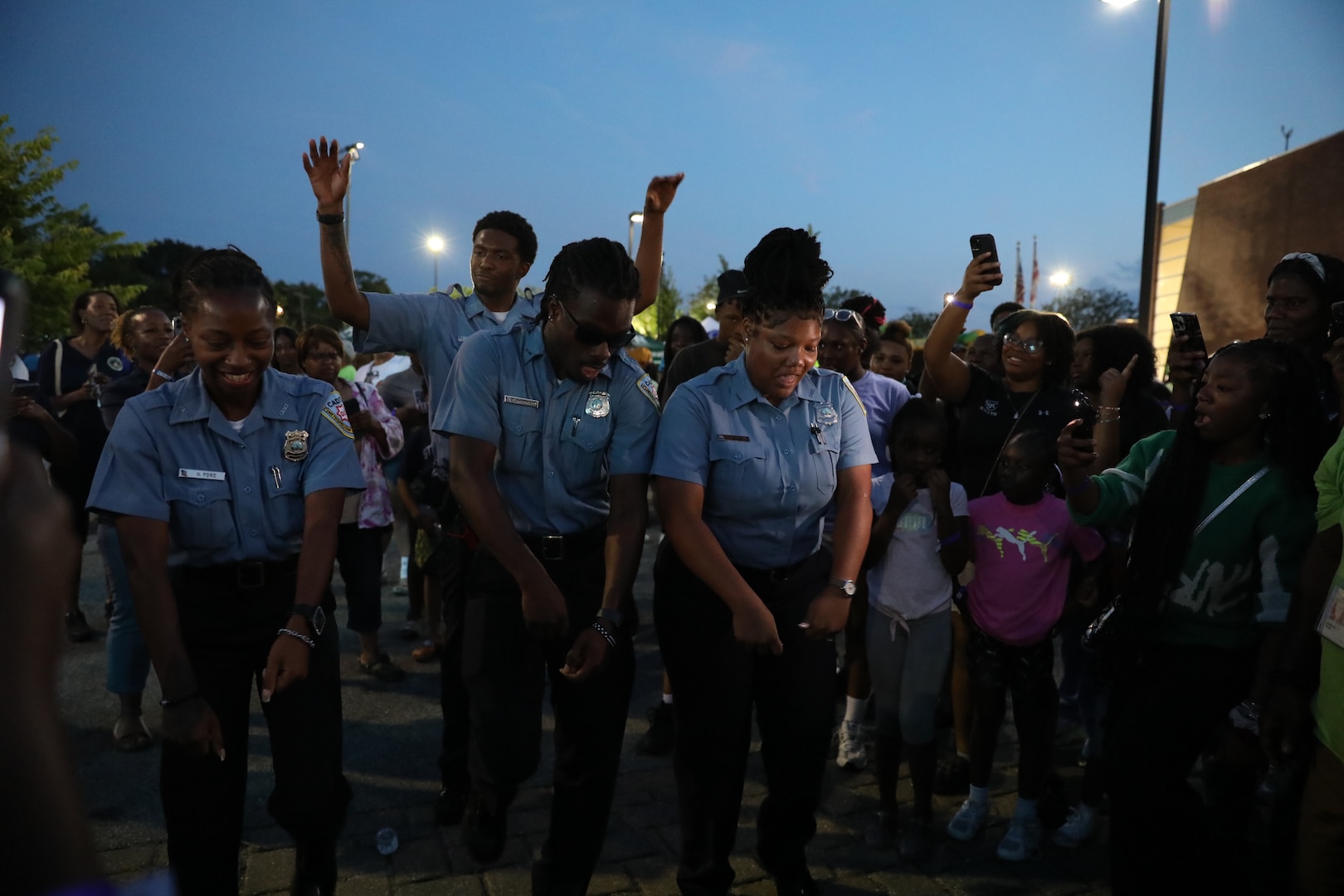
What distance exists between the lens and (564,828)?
286cm

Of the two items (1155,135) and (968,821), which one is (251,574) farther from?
(1155,135)

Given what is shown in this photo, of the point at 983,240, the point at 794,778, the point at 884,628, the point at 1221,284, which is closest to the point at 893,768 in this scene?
the point at 884,628

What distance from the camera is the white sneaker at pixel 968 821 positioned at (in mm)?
3529

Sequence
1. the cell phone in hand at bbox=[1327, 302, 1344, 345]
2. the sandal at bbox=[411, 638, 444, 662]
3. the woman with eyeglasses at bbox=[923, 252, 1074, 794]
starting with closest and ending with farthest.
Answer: the cell phone in hand at bbox=[1327, 302, 1344, 345]
the woman with eyeglasses at bbox=[923, 252, 1074, 794]
the sandal at bbox=[411, 638, 444, 662]

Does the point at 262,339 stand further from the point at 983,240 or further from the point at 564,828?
the point at 983,240

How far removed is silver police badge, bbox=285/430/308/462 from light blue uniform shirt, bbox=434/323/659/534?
1.40 ft

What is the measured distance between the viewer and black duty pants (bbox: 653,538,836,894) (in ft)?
9.55

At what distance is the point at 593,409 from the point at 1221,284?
8.56 meters

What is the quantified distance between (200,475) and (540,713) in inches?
50.8

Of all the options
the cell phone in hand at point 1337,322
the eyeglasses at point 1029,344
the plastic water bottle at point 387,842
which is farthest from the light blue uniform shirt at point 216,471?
the cell phone in hand at point 1337,322

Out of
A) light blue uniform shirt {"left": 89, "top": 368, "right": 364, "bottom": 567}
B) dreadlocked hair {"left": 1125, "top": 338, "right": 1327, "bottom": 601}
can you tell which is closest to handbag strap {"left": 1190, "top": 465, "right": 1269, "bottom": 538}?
dreadlocked hair {"left": 1125, "top": 338, "right": 1327, "bottom": 601}

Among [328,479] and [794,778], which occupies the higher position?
[328,479]

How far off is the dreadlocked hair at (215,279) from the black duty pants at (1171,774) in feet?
10.2

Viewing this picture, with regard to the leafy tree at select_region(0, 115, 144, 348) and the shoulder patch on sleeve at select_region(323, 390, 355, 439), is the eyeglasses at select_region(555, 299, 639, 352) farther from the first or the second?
the leafy tree at select_region(0, 115, 144, 348)
